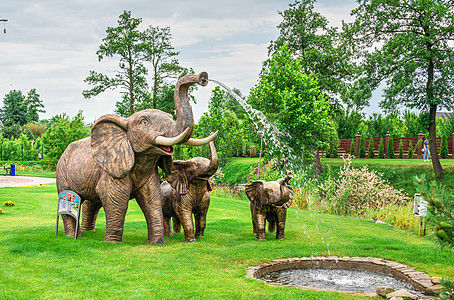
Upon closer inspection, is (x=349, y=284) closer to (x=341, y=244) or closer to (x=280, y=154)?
(x=341, y=244)

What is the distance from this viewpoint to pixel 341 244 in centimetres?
912

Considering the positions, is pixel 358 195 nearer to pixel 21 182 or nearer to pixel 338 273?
pixel 338 273

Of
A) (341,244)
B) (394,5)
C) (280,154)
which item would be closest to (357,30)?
(394,5)

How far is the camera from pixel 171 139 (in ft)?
25.1

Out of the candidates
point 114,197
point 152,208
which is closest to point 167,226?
point 152,208

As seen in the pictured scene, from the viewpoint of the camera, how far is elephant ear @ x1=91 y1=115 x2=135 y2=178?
26.5 feet

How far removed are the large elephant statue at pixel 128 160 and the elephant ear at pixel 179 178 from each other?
181 millimetres

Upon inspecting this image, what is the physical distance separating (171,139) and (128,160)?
3.34 feet

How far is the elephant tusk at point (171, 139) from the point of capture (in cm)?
748

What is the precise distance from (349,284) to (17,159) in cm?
4500

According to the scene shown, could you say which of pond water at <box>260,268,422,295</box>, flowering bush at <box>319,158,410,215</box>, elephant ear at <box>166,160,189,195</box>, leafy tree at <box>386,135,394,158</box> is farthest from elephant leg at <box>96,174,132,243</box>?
leafy tree at <box>386,135,394,158</box>

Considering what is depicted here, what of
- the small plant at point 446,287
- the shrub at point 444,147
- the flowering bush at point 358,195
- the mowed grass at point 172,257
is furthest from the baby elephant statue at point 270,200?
the shrub at point 444,147

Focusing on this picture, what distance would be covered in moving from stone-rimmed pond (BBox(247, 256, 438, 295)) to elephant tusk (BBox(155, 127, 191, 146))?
97.9 inches

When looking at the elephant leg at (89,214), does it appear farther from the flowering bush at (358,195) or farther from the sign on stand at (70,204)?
the flowering bush at (358,195)
